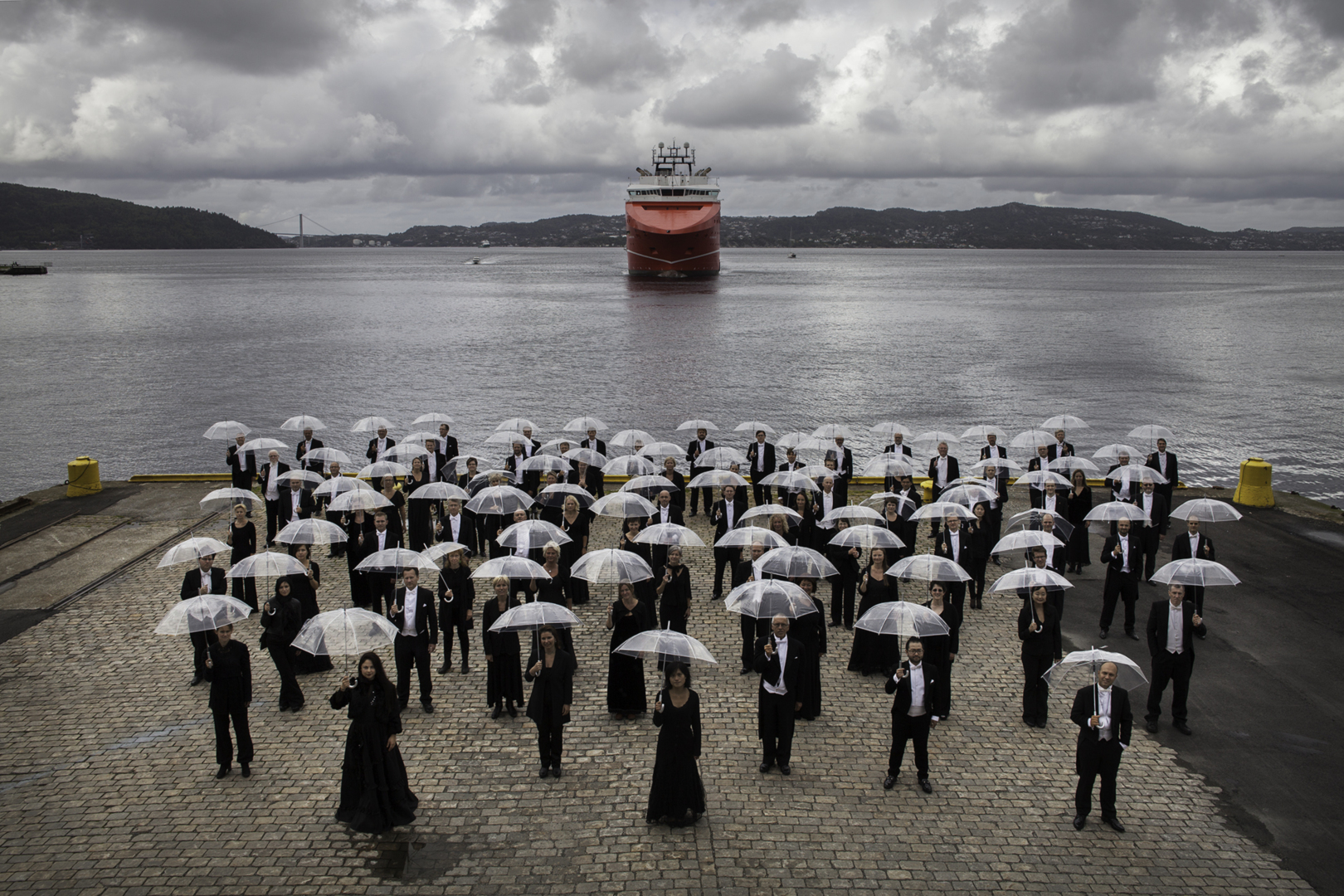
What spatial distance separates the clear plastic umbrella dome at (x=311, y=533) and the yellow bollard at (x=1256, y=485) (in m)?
16.4

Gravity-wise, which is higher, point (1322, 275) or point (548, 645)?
point (1322, 275)

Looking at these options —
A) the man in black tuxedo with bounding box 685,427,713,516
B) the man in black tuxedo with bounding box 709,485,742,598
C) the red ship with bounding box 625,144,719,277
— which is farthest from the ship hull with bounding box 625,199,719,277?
the man in black tuxedo with bounding box 709,485,742,598

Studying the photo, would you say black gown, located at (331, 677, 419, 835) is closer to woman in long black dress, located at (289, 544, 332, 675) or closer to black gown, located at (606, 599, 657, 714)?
black gown, located at (606, 599, 657, 714)

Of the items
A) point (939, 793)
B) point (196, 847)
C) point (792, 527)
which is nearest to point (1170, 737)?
point (939, 793)

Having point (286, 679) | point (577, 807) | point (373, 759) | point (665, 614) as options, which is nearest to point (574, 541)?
point (665, 614)

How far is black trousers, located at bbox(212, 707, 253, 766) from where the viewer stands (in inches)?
324

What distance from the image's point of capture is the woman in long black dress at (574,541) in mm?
12602

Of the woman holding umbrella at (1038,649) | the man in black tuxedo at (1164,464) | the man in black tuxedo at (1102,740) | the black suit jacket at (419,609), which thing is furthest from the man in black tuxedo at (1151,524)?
the black suit jacket at (419,609)

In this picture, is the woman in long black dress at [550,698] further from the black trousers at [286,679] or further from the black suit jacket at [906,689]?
the black trousers at [286,679]

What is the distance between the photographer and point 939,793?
8219mm

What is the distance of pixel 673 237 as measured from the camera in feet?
334

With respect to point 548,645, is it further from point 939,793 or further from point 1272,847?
point 1272,847

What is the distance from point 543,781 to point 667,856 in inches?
62.5

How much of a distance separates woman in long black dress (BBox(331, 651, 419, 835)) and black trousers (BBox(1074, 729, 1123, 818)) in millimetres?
5594
